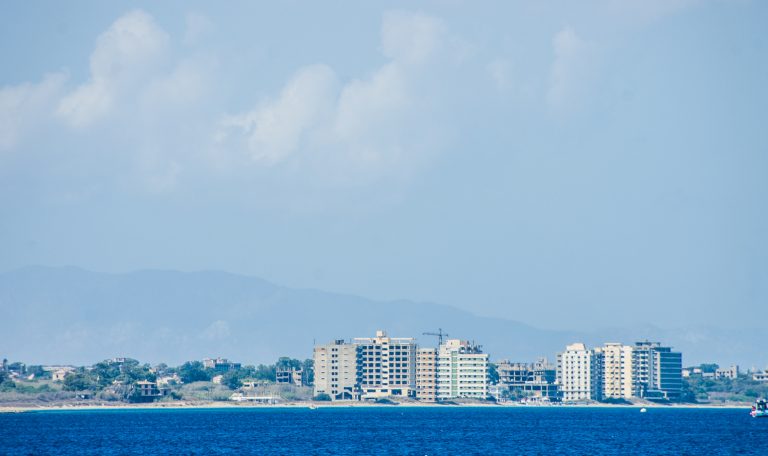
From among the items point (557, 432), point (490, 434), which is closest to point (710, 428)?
point (557, 432)

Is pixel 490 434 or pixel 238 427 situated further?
pixel 238 427

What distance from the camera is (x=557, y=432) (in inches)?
6624

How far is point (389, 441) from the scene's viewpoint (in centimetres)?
14212

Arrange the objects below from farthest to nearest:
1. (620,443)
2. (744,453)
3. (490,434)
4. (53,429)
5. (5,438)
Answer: (53,429) → (490,434) → (5,438) → (620,443) → (744,453)

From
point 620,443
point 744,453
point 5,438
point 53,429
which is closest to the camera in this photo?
point 744,453

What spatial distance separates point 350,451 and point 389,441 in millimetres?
18880

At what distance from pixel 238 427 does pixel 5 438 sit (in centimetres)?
4022

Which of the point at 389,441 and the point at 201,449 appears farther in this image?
the point at 389,441

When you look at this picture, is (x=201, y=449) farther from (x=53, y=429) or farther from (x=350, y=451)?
(x=53, y=429)

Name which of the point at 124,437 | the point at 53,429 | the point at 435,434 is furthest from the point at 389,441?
the point at 53,429

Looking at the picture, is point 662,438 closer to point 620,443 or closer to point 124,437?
point 620,443

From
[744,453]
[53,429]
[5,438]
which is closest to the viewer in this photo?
[744,453]

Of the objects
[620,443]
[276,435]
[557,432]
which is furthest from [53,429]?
[620,443]

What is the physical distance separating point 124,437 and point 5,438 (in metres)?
13.6
